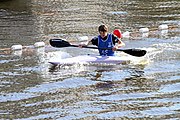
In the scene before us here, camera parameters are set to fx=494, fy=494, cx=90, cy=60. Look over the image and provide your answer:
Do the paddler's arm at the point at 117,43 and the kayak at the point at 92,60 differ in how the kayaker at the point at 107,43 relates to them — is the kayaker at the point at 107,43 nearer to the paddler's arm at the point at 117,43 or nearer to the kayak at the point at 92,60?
the paddler's arm at the point at 117,43

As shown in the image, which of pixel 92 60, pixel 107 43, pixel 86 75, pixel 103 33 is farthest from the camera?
pixel 107 43

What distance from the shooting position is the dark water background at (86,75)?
9.35m

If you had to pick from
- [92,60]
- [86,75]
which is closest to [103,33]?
[92,60]

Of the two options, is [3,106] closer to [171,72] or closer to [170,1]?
[171,72]

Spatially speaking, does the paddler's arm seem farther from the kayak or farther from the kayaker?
the kayak

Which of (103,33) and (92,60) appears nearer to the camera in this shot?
(92,60)

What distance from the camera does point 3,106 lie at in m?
9.60

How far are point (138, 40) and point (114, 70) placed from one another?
14.7ft

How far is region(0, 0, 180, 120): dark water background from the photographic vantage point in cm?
935

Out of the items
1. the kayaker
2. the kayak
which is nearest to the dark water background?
the kayak

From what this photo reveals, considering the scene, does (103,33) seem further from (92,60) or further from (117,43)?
(92,60)

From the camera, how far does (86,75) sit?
12.2 m

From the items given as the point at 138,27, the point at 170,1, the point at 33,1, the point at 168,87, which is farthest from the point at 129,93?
the point at 33,1

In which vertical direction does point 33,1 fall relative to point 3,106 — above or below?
above
